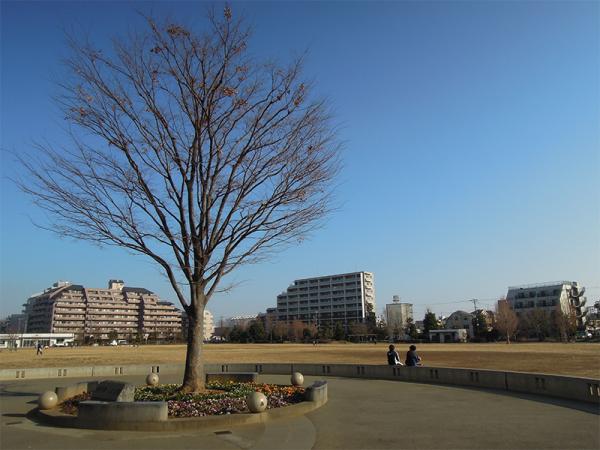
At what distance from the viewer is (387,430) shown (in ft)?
28.9

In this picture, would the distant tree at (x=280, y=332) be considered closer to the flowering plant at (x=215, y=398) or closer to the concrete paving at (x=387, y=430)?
the flowering plant at (x=215, y=398)

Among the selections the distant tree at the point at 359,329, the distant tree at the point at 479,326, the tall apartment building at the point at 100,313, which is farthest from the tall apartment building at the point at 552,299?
the tall apartment building at the point at 100,313

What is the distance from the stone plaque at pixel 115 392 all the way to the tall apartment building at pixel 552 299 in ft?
398

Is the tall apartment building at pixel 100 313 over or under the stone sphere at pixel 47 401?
over

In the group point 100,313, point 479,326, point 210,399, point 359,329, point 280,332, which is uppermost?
point 100,313

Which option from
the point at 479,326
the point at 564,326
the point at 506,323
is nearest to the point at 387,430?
the point at 564,326

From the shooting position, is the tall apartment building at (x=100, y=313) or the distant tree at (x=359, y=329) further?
the tall apartment building at (x=100, y=313)

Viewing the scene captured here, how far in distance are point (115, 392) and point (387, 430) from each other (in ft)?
19.8

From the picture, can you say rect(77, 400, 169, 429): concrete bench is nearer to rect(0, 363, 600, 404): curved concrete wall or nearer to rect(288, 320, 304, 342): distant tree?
rect(0, 363, 600, 404): curved concrete wall

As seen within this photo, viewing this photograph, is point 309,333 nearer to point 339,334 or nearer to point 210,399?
point 339,334

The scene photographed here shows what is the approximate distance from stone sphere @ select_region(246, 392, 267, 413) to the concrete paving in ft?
1.40

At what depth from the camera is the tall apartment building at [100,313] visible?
140 meters

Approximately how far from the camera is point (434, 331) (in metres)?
107

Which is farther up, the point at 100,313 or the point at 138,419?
the point at 100,313
